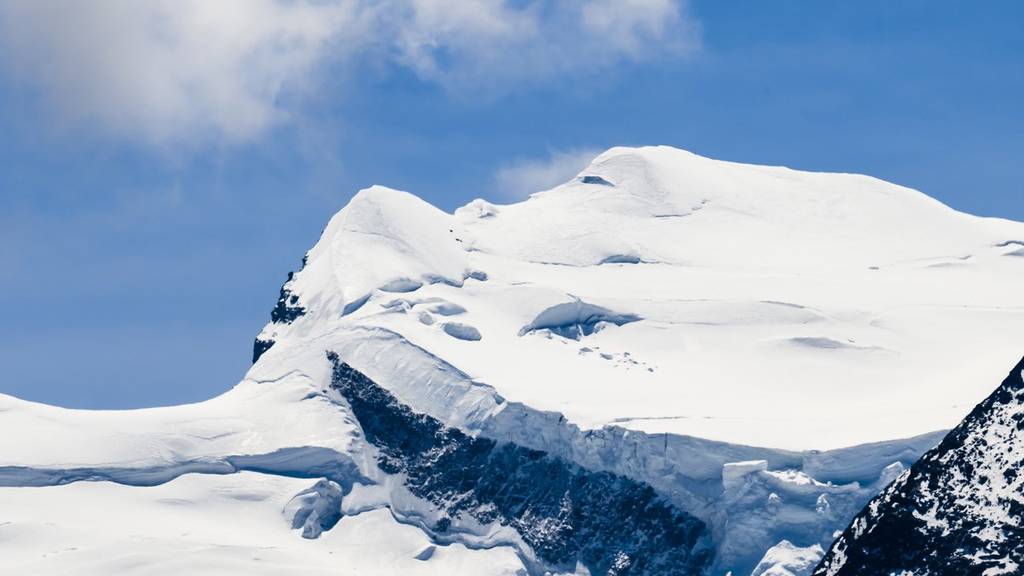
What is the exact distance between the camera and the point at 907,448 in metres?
200

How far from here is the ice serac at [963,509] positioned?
99.8 meters

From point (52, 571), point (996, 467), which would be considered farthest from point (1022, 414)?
point (52, 571)

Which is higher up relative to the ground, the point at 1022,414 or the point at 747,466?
the point at 747,466

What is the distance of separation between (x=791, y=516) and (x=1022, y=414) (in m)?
98.9

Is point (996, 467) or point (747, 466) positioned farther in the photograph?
point (747, 466)

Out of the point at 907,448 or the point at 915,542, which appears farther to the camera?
the point at 907,448

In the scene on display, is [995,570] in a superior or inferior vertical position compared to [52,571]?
inferior

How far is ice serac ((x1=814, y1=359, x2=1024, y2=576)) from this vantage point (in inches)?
3927

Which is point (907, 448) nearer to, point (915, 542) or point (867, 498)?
point (867, 498)

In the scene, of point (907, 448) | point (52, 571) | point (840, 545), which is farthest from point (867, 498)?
point (840, 545)

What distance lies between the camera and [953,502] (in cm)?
10088

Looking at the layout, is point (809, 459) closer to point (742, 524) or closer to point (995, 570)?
point (742, 524)

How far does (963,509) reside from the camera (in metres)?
101

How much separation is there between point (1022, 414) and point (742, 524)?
10064 centimetres
